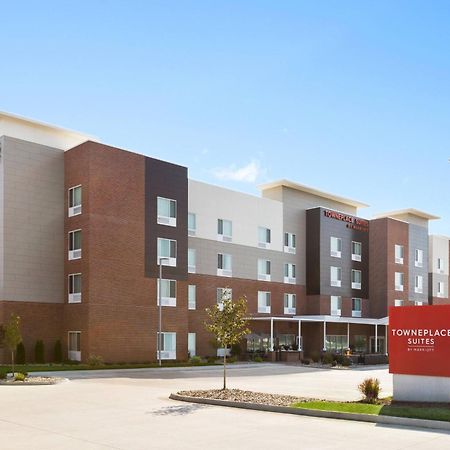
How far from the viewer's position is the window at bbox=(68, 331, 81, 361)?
38438 millimetres

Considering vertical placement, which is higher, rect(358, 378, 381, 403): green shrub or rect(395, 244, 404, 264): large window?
rect(395, 244, 404, 264): large window

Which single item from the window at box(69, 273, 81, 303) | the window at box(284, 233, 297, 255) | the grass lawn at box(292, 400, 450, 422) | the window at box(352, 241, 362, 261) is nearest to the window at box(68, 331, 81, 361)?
the window at box(69, 273, 81, 303)

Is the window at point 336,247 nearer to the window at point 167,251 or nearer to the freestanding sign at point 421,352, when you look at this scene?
the window at point 167,251

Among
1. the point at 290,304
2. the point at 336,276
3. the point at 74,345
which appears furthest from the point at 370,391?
the point at 336,276

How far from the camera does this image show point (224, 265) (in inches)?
1945

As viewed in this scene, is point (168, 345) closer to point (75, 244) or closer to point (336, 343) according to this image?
point (75, 244)

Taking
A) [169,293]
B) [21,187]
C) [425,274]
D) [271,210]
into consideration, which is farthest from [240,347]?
[425,274]

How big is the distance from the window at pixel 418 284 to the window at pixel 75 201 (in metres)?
39.3

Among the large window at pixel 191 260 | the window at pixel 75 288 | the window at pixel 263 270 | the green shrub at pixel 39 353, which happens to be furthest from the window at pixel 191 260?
the green shrub at pixel 39 353

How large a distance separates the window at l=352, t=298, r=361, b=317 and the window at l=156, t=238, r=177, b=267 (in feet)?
75.8

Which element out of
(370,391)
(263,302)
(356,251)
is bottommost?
(370,391)

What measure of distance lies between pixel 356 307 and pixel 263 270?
12.6 meters

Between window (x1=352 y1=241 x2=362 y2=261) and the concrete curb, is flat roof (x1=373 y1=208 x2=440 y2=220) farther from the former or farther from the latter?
the concrete curb

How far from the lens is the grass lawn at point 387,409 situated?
1470 centimetres
